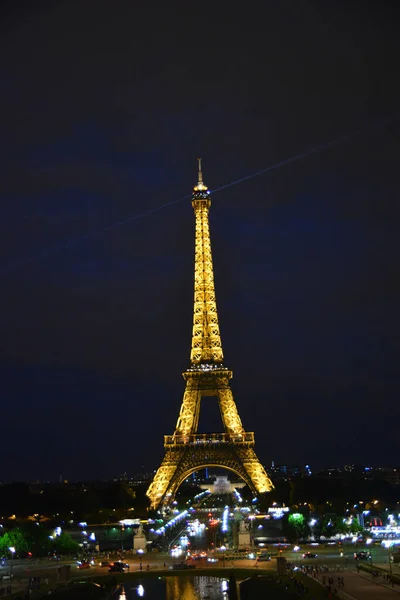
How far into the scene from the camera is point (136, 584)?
149 feet

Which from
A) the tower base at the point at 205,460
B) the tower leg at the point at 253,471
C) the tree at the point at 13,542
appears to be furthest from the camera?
the tower base at the point at 205,460

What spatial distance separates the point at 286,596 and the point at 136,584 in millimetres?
→ 13209

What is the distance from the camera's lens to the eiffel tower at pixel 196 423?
272 ft

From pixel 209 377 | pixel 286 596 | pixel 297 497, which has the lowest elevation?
pixel 286 596

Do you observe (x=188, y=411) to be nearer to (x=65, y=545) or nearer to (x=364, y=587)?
(x=65, y=545)

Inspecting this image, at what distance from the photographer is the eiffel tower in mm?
82812

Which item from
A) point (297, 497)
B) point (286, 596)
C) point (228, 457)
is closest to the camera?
point (286, 596)

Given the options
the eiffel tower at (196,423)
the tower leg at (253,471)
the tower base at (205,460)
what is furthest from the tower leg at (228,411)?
the tower leg at (253,471)

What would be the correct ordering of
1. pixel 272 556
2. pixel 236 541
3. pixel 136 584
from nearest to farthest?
pixel 136 584, pixel 272 556, pixel 236 541

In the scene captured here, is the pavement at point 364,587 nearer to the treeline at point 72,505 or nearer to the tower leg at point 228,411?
the tower leg at point 228,411

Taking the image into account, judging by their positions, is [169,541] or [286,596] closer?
[286,596]

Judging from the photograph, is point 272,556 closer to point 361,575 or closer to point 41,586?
point 361,575

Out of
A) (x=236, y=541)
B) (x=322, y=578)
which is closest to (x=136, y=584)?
(x=322, y=578)

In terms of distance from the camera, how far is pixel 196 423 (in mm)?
87000
